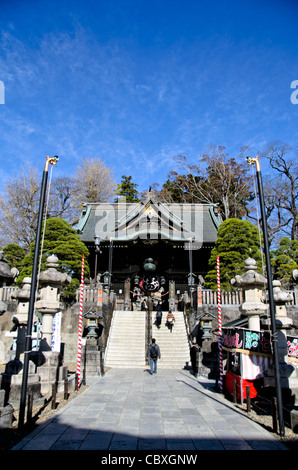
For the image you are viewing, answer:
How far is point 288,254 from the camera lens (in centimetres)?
2300

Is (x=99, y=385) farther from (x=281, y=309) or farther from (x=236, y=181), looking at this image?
(x=236, y=181)

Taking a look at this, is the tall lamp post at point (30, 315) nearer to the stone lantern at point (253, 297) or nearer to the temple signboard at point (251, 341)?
the temple signboard at point (251, 341)

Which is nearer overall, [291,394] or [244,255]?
[291,394]

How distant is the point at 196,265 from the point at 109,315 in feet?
33.6

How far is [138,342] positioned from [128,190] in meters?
36.1

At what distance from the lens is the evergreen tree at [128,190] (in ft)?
166

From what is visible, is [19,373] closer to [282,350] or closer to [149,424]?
[149,424]

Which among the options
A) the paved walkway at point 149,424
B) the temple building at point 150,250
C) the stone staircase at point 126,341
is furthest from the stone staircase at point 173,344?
the paved walkway at point 149,424

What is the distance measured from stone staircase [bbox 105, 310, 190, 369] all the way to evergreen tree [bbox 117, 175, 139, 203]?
31.2 meters

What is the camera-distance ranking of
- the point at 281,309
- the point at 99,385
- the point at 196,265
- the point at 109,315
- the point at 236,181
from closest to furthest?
the point at 281,309, the point at 99,385, the point at 109,315, the point at 196,265, the point at 236,181

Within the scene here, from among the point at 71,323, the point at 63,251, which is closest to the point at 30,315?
the point at 71,323

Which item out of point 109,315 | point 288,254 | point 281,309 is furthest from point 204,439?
point 288,254

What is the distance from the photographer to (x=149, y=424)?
22.1 feet

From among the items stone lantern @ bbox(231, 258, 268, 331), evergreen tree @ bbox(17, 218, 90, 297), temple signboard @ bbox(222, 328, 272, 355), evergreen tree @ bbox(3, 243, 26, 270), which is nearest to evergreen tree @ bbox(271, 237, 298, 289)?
stone lantern @ bbox(231, 258, 268, 331)
